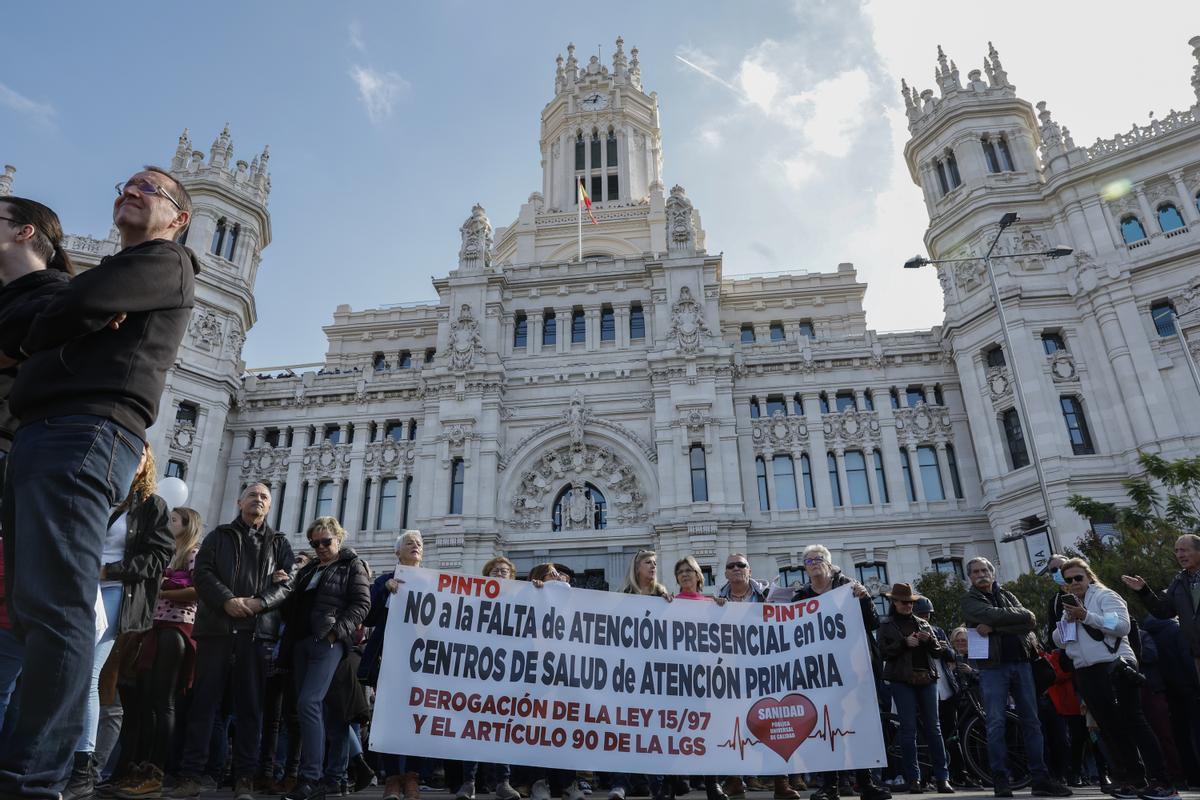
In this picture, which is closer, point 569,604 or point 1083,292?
point 569,604

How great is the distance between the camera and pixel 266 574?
7.83m

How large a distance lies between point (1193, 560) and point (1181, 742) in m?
2.32

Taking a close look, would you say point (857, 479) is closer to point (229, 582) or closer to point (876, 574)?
point (876, 574)

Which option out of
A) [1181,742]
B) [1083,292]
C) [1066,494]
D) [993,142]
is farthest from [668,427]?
[1181,742]

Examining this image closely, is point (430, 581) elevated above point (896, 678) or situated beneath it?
elevated above

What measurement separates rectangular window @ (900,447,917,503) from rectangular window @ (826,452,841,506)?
8.85ft

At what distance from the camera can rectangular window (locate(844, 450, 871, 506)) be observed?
106 ft

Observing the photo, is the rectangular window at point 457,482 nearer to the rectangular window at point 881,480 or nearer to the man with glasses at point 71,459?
the rectangular window at point 881,480

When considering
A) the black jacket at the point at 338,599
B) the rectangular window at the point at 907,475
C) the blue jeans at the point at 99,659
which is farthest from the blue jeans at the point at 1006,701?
the rectangular window at the point at 907,475

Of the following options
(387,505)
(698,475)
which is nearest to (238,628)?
(698,475)

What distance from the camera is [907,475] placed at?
107ft

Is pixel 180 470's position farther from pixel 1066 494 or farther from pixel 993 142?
pixel 993 142

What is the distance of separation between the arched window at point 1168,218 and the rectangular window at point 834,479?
15911mm

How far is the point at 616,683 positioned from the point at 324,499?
1199 inches
